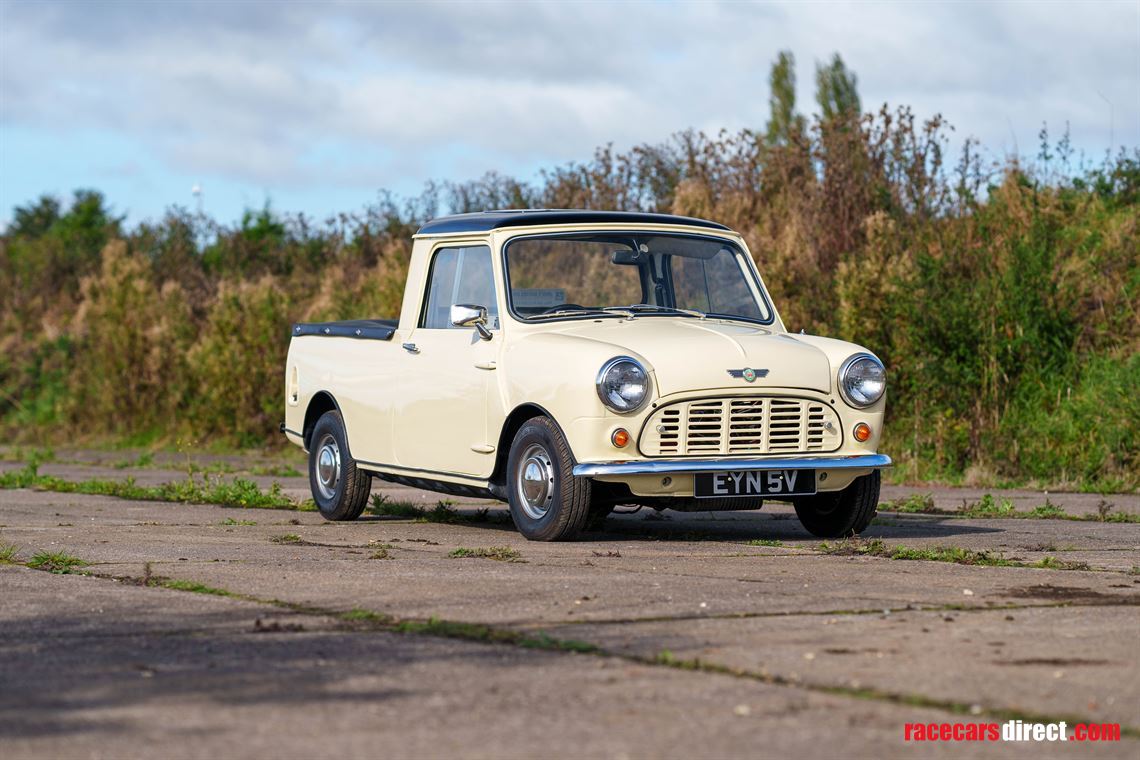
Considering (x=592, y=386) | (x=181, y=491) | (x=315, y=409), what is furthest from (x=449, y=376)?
(x=181, y=491)

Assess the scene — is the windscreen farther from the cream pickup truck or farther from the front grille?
the front grille

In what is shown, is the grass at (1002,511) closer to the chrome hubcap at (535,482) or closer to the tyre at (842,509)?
the tyre at (842,509)

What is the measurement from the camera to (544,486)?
9.33 meters

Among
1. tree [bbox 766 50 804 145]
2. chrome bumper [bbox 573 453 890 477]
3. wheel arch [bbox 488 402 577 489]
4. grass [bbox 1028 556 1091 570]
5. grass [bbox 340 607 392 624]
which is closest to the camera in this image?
grass [bbox 340 607 392 624]

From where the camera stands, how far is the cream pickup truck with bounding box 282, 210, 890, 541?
9.03 m

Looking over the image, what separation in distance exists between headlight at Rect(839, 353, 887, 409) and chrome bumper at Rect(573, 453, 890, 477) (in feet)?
1.11

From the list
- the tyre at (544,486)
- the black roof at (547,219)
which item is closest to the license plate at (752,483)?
the tyre at (544,486)

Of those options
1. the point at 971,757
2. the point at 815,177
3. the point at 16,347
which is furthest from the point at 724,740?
the point at 16,347

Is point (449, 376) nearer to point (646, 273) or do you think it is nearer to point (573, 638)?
point (646, 273)

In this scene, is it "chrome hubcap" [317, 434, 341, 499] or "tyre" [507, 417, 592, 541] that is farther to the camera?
"chrome hubcap" [317, 434, 341, 499]

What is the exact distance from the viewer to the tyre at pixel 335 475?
1143 cm

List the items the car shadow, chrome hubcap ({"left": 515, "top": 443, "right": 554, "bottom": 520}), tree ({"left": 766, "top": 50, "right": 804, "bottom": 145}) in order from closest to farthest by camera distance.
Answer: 1. chrome hubcap ({"left": 515, "top": 443, "right": 554, "bottom": 520})
2. the car shadow
3. tree ({"left": 766, "top": 50, "right": 804, "bottom": 145})

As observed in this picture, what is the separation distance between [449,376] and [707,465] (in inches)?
79.5

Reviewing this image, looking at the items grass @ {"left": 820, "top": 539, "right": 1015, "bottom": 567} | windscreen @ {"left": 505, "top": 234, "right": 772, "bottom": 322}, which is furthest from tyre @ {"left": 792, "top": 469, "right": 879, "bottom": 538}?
windscreen @ {"left": 505, "top": 234, "right": 772, "bottom": 322}
